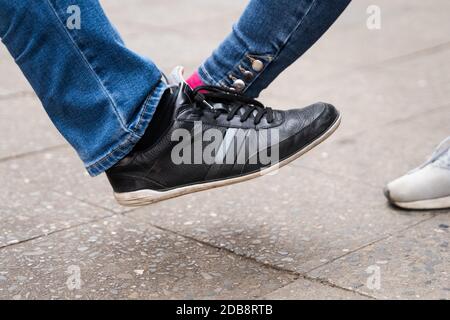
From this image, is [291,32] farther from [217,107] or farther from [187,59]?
[187,59]

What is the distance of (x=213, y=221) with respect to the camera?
9.78 feet

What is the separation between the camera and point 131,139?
2.52m

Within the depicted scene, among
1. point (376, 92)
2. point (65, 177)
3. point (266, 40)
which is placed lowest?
point (65, 177)

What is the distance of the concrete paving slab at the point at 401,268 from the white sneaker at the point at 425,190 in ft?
0.57

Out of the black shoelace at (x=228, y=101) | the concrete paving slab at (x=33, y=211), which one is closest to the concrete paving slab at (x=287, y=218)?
the concrete paving slab at (x=33, y=211)

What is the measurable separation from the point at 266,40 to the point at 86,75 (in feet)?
2.06

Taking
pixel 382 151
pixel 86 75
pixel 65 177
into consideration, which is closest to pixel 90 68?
pixel 86 75

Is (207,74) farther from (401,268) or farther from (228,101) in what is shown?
(401,268)

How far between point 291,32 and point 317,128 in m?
0.34

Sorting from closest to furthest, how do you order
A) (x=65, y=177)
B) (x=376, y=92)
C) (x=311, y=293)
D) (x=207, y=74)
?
(x=311, y=293) < (x=207, y=74) < (x=65, y=177) < (x=376, y=92)

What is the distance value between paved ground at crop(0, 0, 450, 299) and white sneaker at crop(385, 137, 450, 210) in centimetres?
4
